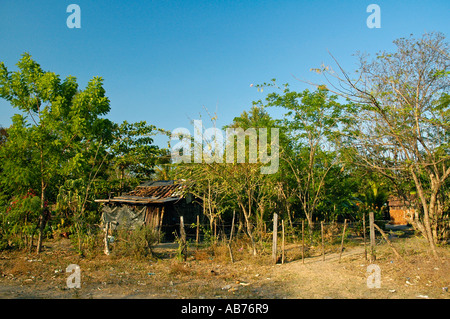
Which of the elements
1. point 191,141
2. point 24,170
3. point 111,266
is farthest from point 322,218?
point 24,170

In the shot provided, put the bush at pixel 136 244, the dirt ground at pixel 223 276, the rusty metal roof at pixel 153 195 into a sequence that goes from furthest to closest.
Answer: the rusty metal roof at pixel 153 195, the bush at pixel 136 244, the dirt ground at pixel 223 276

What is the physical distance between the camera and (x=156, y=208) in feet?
45.6

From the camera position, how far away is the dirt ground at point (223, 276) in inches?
243

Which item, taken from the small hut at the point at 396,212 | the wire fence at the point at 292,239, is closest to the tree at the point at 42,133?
the wire fence at the point at 292,239

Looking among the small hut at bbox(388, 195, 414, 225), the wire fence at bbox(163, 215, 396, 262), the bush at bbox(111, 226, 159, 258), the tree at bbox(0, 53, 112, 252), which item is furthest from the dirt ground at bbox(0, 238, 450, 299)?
the small hut at bbox(388, 195, 414, 225)

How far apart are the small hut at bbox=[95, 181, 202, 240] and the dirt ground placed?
366 cm

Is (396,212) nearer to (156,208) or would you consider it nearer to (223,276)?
(156,208)

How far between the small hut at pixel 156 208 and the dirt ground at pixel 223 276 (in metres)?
3.66

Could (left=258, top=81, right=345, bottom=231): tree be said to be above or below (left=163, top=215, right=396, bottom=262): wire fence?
above

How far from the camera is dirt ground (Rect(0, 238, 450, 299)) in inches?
243

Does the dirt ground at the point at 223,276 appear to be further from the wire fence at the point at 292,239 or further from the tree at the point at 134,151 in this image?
the tree at the point at 134,151

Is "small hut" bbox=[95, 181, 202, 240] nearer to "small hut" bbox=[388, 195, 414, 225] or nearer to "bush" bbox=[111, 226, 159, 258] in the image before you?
"bush" bbox=[111, 226, 159, 258]

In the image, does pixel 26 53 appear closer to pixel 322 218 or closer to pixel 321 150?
pixel 321 150
